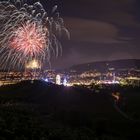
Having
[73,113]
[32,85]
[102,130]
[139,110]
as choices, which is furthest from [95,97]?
[102,130]

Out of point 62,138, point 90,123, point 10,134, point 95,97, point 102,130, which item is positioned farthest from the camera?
point 95,97

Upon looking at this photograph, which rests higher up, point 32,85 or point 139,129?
point 32,85

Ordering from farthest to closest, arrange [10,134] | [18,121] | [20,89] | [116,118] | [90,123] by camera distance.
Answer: [20,89]
[116,118]
[90,123]
[18,121]
[10,134]

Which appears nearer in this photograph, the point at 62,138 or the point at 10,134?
the point at 10,134

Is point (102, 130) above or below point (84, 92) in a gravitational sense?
below

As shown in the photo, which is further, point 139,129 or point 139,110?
point 139,110

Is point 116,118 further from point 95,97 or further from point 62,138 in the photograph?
point 62,138

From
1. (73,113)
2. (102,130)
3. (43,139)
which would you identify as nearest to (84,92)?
(73,113)

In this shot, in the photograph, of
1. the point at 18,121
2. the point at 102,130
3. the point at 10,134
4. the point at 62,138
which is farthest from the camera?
the point at 102,130

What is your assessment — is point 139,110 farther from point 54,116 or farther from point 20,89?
point 54,116
